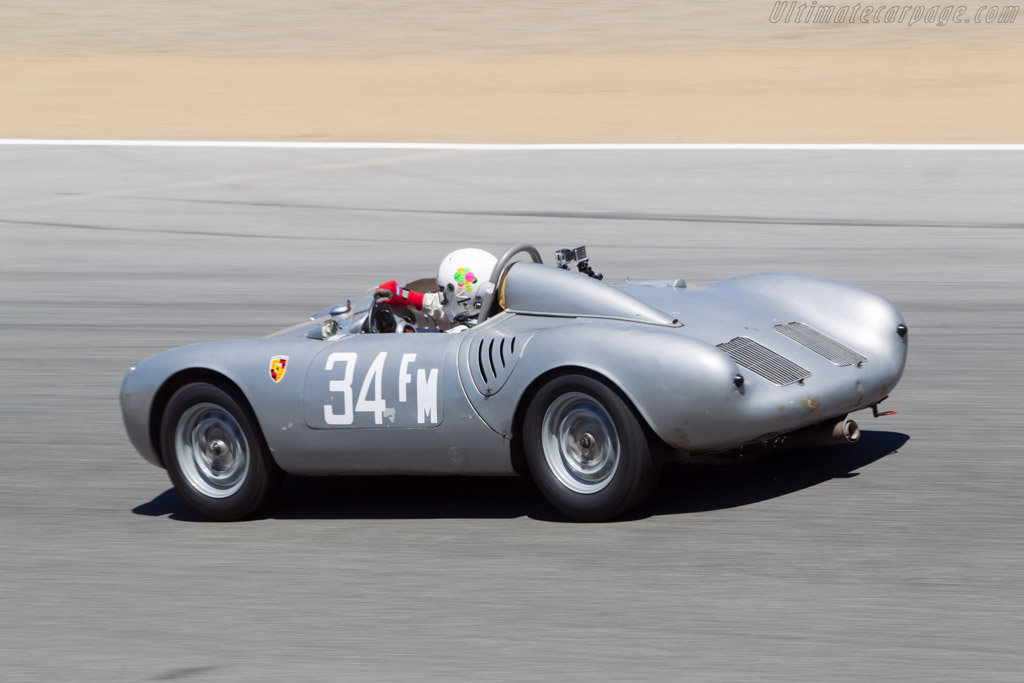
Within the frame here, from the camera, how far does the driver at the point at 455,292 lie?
632 cm

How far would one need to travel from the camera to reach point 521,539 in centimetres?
568

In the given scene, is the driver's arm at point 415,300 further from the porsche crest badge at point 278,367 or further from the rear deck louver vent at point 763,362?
the rear deck louver vent at point 763,362

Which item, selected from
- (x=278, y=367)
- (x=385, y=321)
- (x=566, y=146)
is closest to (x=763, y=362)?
(x=385, y=321)

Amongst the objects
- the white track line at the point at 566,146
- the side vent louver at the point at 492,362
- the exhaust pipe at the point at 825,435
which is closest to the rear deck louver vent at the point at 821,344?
the exhaust pipe at the point at 825,435

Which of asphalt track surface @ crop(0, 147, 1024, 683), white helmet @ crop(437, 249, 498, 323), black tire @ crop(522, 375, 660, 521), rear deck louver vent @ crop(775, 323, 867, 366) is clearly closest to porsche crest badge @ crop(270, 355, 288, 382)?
asphalt track surface @ crop(0, 147, 1024, 683)

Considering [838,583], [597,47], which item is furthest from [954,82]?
[838,583]

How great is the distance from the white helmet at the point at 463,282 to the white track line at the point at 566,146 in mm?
10207

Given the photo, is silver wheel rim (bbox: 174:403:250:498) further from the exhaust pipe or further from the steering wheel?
the exhaust pipe

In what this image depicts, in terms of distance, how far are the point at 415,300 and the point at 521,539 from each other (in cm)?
130

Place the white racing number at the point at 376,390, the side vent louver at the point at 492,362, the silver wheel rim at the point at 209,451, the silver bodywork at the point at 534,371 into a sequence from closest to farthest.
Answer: the silver bodywork at the point at 534,371
the side vent louver at the point at 492,362
the white racing number at the point at 376,390
the silver wheel rim at the point at 209,451

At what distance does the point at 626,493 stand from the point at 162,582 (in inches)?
70.6

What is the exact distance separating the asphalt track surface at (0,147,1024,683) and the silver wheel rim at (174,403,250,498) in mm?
186

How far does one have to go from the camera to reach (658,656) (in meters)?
4.48
